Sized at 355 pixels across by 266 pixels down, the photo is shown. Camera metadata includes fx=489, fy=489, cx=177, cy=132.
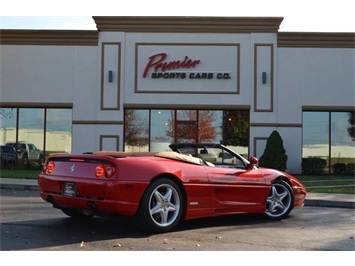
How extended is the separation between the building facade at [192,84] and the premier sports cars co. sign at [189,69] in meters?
0.04

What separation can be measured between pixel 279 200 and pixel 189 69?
13341 millimetres

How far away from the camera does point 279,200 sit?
7.89 meters

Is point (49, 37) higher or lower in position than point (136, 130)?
higher

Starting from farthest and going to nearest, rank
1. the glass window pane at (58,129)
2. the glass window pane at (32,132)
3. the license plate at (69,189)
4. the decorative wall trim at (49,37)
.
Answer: the glass window pane at (32,132) < the glass window pane at (58,129) < the decorative wall trim at (49,37) < the license plate at (69,189)

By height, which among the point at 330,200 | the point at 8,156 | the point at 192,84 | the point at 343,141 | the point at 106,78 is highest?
the point at 106,78

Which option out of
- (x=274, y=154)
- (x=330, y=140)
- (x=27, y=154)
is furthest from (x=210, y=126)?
(x=27, y=154)

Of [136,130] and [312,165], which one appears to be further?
[136,130]

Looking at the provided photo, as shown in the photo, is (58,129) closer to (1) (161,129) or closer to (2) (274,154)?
(1) (161,129)

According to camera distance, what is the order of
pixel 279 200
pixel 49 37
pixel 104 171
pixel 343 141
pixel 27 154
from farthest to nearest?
pixel 27 154 → pixel 343 141 → pixel 49 37 → pixel 279 200 → pixel 104 171

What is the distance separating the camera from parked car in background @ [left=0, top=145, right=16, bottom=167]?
21.2m

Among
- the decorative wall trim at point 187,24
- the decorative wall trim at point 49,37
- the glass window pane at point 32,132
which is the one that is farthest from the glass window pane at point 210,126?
the glass window pane at point 32,132

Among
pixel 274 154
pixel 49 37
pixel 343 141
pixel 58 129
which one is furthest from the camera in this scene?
pixel 58 129

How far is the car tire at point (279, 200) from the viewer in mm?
7805

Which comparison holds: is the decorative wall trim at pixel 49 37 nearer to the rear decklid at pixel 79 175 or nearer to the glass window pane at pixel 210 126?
the glass window pane at pixel 210 126
